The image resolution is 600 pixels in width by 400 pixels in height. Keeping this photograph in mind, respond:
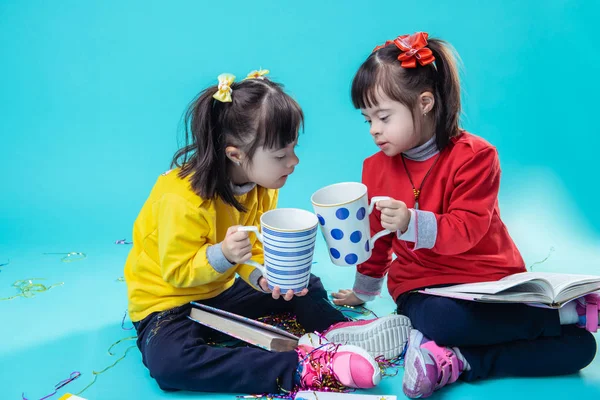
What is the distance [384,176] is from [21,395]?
0.94 metres

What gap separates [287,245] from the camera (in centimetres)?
119

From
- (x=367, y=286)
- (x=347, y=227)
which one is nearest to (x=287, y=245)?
(x=347, y=227)

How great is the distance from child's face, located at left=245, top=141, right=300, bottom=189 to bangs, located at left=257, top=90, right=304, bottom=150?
17mm

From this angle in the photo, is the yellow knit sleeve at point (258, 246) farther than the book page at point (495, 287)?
Yes

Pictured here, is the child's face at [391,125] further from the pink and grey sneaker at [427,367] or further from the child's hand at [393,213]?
the pink and grey sneaker at [427,367]

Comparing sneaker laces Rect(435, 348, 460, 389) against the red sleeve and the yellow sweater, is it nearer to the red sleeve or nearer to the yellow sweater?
the red sleeve

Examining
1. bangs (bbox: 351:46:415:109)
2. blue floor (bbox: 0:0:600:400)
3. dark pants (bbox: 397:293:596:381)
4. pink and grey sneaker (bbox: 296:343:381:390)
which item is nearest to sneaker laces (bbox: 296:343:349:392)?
pink and grey sneaker (bbox: 296:343:381:390)

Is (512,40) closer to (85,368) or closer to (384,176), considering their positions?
(384,176)

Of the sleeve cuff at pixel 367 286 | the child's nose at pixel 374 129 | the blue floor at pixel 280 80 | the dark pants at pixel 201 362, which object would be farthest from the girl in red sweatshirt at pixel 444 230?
the blue floor at pixel 280 80

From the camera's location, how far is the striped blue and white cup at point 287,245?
1.19 metres

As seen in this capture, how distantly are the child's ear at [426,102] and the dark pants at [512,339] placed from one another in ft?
1.40

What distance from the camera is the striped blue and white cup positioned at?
3.91ft

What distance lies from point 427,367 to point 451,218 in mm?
318

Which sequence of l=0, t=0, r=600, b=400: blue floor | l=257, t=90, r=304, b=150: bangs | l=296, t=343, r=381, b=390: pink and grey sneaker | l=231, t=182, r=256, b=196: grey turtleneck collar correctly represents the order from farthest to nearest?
l=0, t=0, r=600, b=400: blue floor < l=231, t=182, r=256, b=196: grey turtleneck collar < l=257, t=90, r=304, b=150: bangs < l=296, t=343, r=381, b=390: pink and grey sneaker
